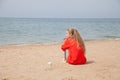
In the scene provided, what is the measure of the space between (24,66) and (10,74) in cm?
101

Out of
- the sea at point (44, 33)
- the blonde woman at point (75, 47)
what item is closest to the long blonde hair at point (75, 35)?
the blonde woman at point (75, 47)

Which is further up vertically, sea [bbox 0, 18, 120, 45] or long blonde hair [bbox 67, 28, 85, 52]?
long blonde hair [bbox 67, 28, 85, 52]

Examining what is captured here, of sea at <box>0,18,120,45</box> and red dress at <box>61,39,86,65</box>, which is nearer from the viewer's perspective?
red dress at <box>61,39,86,65</box>

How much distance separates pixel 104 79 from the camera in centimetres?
547

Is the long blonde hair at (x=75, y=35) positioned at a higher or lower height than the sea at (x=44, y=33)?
higher

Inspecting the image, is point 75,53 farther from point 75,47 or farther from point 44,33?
point 44,33

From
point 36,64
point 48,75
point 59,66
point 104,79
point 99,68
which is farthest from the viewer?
point 36,64

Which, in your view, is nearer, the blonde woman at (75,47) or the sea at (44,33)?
the blonde woman at (75,47)

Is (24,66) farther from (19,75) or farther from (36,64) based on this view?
(19,75)

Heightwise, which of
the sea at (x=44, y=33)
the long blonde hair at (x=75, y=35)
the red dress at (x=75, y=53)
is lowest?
the sea at (x=44, y=33)

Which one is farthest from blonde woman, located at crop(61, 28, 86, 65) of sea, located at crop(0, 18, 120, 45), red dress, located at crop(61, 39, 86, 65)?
sea, located at crop(0, 18, 120, 45)

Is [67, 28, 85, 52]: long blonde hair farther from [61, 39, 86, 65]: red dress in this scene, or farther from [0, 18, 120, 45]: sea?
[0, 18, 120, 45]: sea

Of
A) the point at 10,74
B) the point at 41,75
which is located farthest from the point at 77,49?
the point at 10,74

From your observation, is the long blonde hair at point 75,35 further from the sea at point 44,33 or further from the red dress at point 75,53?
the sea at point 44,33
